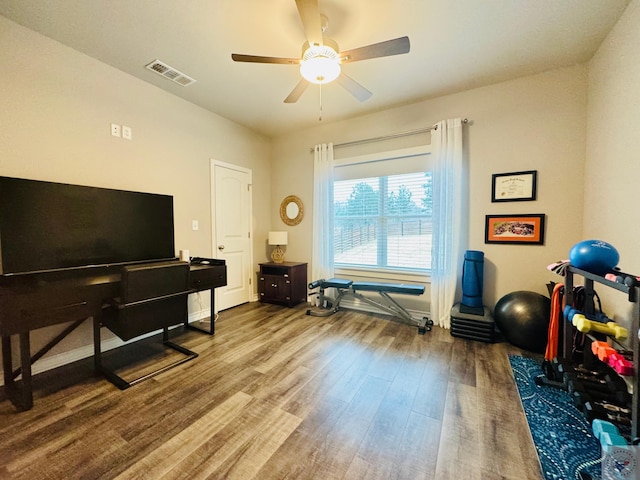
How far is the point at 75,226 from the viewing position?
2199mm

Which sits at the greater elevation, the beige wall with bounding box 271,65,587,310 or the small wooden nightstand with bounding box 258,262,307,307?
A: the beige wall with bounding box 271,65,587,310

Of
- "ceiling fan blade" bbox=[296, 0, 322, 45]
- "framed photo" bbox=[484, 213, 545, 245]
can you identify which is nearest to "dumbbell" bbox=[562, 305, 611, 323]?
"framed photo" bbox=[484, 213, 545, 245]

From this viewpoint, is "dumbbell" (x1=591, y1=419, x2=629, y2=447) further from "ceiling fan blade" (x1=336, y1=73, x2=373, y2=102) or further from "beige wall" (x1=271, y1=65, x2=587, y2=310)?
"ceiling fan blade" (x1=336, y1=73, x2=373, y2=102)

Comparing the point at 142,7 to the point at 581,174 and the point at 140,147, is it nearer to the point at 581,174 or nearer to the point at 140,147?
the point at 140,147

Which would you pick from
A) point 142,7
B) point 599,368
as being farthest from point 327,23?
point 599,368

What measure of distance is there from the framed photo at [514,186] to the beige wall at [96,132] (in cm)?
368

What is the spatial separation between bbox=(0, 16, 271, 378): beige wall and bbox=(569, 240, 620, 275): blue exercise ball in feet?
12.6

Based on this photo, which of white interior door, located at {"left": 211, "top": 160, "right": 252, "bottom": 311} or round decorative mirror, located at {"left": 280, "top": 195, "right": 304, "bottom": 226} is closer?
white interior door, located at {"left": 211, "top": 160, "right": 252, "bottom": 311}

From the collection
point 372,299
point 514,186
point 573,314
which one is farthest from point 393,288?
point 514,186

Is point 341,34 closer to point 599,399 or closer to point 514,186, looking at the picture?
point 514,186

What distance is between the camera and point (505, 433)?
150 centimetres

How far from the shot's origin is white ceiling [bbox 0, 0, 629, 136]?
1.88m

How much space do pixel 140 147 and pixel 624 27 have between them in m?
4.49

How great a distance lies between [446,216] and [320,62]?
228 cm
